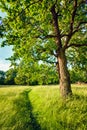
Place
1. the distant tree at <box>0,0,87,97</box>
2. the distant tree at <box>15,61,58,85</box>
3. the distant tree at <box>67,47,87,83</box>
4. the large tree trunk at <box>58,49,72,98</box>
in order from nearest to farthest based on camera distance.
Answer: the distant tree at <box>0,0,87,97</box>
the large tree trunk at <box>58,49,72,98</box>
the distant tree at <box>67,47,87,83</box>
the distant tree at <box>15,61,58,85</box>

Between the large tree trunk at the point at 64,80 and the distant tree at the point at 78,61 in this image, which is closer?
the large tree trunk at the point at 64,80

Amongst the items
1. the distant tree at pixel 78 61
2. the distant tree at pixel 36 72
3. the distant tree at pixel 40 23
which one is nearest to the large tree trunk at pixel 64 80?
the distant tree at pixel 40 23

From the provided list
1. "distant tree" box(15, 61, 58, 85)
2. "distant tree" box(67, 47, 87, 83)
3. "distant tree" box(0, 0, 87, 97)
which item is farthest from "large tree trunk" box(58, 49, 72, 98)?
"distant tree" box(15, 61, 58, 85)

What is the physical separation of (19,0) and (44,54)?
21.6 ft

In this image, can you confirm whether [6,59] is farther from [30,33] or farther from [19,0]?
[19,0]

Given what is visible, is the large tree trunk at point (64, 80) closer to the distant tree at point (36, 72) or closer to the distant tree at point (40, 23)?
the distant tree at point (40, 23)

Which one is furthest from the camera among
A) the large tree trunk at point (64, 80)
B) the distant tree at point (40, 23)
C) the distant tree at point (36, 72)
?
the distant tree at point (36, 72)

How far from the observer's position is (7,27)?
17.9 metres

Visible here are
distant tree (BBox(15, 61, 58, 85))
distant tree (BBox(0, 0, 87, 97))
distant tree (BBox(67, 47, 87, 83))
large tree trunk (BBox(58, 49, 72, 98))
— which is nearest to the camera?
distant tree (BBox(0, 0, 87, 97))

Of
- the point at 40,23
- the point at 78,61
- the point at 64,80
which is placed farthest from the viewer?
the point at 78,61

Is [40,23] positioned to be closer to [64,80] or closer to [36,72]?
[64,80]

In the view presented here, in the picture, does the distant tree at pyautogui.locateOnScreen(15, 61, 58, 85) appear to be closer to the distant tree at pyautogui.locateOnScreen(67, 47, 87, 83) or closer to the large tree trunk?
the distant tree at pyautogui.locateOnScreen(67, 47, 87, 83)

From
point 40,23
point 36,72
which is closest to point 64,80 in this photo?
point 40,23

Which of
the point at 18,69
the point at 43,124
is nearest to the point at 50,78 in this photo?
the point at 18,69
